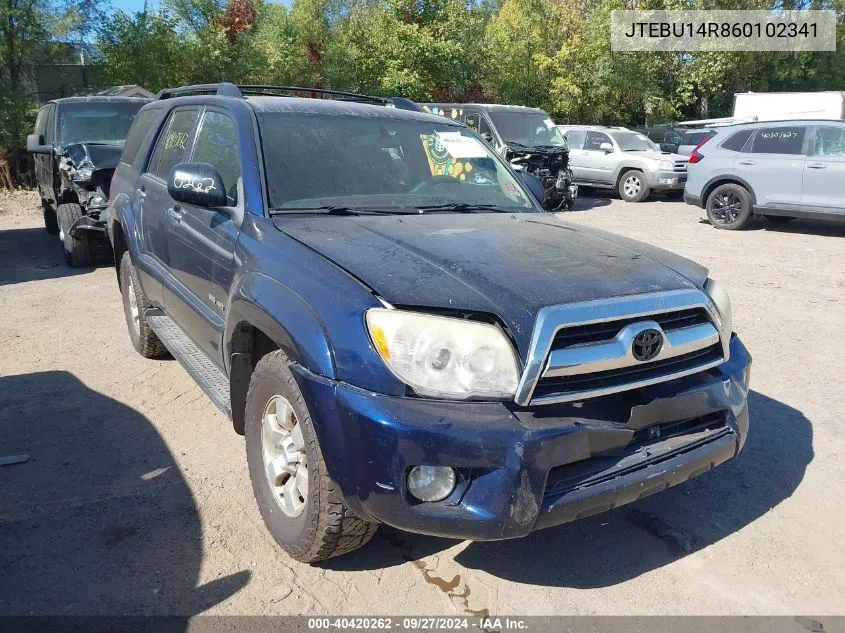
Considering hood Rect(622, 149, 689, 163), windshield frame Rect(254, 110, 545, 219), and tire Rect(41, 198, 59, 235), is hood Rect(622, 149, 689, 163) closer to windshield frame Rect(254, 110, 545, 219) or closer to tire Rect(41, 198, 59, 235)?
tire Rect(41, 198, 59, 235)

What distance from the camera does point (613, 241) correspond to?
332 centimetres

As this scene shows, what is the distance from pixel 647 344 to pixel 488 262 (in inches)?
26.3

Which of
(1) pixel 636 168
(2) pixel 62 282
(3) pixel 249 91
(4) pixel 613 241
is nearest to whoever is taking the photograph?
(4) pixel 613 241

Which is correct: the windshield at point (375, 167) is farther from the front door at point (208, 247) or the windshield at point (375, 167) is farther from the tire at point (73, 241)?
the tire at point (73, 241)

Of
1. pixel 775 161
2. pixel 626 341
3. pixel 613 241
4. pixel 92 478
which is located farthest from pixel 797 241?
pixel 92 478

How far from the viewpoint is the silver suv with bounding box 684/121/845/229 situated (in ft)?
35.2

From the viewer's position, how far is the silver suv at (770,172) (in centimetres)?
1074

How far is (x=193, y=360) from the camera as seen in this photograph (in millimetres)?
3967

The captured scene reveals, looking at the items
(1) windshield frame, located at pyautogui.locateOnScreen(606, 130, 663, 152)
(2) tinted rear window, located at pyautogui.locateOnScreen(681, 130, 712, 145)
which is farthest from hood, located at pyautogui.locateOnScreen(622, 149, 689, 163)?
(2) tinted rear window, located at pyautogui.locateOnScreen(681, 130, 712, 145)

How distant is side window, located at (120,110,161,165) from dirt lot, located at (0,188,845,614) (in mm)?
1563

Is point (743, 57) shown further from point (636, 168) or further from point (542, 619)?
point (542, 619)

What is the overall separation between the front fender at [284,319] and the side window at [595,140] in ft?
48.3

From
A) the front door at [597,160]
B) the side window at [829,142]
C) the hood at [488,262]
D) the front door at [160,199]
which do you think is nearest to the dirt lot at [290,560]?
the front door at [160,199]

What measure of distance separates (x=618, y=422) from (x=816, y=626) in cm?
107
